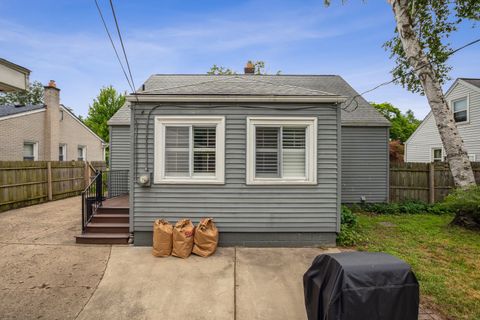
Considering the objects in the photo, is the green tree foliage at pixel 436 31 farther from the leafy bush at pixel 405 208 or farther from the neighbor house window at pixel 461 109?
the leafy bush at pixel 405 208

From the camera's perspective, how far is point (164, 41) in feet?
35.4

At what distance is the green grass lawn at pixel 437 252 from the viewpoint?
135 inches

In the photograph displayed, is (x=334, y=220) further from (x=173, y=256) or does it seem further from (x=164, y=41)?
(x=164, y=41)

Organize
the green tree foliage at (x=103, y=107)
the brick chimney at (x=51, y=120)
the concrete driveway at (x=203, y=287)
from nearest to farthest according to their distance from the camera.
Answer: the concrete driveway at (x=203, y=287)
the brick chimney at (x=51, y=120)
the green tree foliage at (x=103, y=107)

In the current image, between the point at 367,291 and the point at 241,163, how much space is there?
12.2 ft

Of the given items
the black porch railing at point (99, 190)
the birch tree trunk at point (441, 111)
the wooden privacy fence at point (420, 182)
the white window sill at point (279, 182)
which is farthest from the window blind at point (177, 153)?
the wooden privacy fence at point (420, 182)

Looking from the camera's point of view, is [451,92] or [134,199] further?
[451,92]

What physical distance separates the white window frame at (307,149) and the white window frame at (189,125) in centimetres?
61

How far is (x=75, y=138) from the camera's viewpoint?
51.5 ft

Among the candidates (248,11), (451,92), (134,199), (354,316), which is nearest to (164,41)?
(248,11)

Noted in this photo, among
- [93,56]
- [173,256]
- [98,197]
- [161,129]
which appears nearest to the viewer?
[173,256]

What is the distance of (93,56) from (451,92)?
18.4 meters

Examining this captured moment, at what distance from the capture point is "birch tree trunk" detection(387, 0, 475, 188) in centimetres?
692

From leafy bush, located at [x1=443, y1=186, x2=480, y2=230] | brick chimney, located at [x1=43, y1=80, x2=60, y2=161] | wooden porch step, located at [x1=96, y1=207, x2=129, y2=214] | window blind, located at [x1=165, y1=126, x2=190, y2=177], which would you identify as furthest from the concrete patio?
brick chimney, located at [x1=43, y1=80, x2=60, y2=161]
